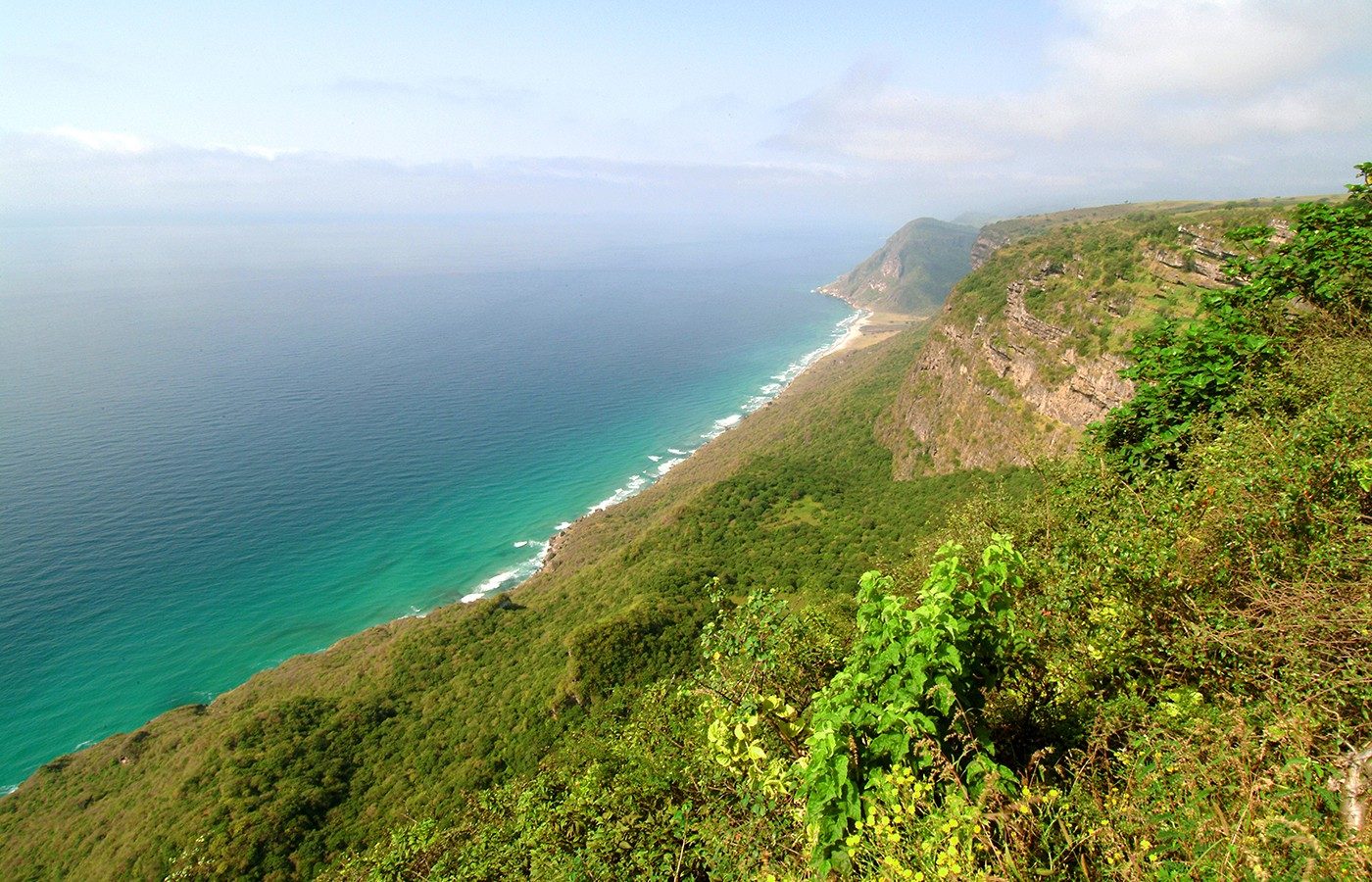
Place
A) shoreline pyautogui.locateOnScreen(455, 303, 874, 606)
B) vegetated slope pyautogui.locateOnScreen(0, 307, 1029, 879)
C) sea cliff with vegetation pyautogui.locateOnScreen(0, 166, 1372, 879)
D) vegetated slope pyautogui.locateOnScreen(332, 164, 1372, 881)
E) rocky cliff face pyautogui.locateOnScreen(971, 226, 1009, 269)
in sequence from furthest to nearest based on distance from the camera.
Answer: rocky cliff face pyautogui.locateOnScreen(971, 226, 1009, 269) → shoreline pyautogui.locateOnScreen(455, 303, 874, 606) → vegetated slope pyautogui.locateOnScreen(0, 307, 1029, 879) → sea cliff with vegetation pyautogui.locateOnScreen(0, 166, 1372, 879) → vegetated slope pyautogui.locateOnScreen(332, 164, 1372, 881)

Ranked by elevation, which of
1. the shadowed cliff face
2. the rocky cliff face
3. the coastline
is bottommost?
the coastline

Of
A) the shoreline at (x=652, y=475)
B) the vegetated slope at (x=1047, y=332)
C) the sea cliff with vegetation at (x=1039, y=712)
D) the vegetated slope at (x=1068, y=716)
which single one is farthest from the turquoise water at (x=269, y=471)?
the vegetated slope at (x=1068, y=716)

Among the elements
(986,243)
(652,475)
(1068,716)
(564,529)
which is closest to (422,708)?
(564,529)

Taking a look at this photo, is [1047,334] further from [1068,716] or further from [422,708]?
[422,708]

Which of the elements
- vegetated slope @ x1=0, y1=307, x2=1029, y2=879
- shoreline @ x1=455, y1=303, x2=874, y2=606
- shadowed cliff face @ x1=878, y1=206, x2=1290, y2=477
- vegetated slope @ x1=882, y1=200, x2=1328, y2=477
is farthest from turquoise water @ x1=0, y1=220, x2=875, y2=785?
vegetated slope @ x1=882, y1=200, x2=1328, y2=477

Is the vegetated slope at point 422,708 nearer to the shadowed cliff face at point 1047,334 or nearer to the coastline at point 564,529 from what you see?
the coastline at point 564,529

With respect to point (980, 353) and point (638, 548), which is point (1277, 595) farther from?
point (980, 353)

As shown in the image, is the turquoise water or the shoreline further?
the shoreline

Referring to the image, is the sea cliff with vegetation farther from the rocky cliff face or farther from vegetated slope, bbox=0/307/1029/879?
the rocky cliff face
